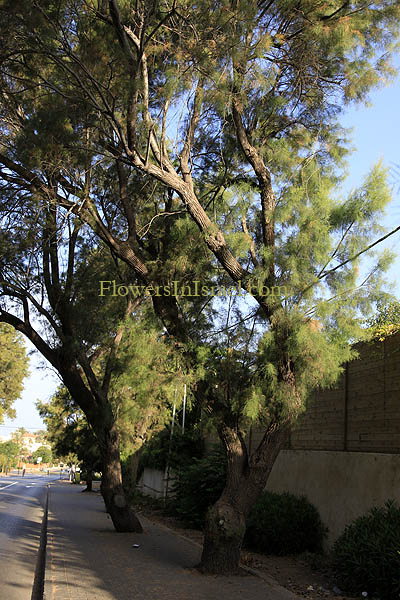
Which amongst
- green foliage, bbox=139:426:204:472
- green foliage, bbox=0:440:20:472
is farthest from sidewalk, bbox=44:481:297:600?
green foliage, bbox=0:440:20:472

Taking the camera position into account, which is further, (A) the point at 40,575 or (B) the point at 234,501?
(A) the point at 40,575

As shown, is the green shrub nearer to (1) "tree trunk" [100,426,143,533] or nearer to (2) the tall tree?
(1) "tree trunk" [100,426,143,533]

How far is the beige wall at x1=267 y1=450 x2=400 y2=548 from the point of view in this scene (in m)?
8.58

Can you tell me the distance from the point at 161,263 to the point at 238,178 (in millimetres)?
2081

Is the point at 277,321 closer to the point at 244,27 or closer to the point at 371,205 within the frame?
the point at 371,205

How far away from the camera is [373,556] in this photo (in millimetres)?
7055

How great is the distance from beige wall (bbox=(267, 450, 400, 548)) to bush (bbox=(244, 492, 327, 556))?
223 millimetres

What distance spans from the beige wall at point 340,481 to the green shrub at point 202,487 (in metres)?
2.21

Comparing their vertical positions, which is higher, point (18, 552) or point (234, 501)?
point (234, 501)

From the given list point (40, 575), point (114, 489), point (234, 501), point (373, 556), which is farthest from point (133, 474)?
point (373, 556)

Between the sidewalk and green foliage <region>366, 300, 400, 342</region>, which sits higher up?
green foliage <region>366, 300, 400, 342</region>

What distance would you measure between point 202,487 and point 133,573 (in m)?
6.12

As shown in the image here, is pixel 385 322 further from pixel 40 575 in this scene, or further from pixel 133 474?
pixel 133 474

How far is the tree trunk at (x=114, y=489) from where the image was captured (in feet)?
42.5
